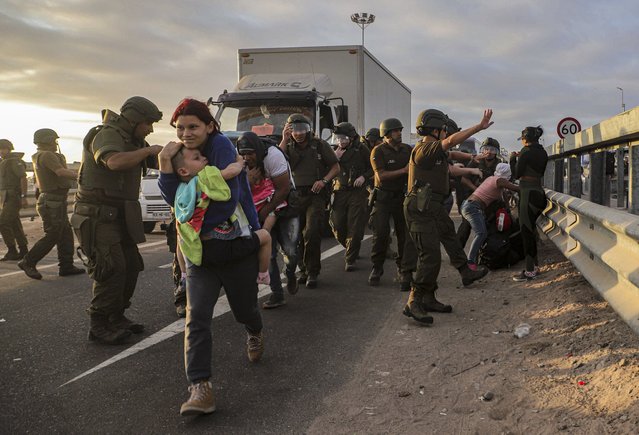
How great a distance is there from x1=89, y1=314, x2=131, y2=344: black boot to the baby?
174cm

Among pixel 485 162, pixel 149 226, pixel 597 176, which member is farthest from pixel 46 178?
pixel 597 176

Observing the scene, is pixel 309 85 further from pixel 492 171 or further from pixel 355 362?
pixel 355 362

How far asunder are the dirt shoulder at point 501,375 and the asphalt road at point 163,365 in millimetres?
250

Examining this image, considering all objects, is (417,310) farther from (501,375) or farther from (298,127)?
(298,127)

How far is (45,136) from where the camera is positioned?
7797mm

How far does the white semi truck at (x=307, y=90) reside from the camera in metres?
11.4

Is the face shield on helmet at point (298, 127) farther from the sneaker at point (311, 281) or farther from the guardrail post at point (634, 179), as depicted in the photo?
the guardrail post at point (634, 179)

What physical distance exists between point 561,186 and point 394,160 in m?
3.40

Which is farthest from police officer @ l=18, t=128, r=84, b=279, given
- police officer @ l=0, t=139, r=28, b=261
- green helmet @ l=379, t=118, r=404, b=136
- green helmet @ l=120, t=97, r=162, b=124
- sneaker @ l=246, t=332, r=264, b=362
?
sneaker @ l=246, t=332, r=264, b=362

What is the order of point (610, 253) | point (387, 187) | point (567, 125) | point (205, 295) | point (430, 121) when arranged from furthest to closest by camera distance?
point (567, 125), point (387, 187), point (430, 121), point (610, 253), point (205, 295)

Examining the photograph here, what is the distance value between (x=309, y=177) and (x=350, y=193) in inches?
48.8

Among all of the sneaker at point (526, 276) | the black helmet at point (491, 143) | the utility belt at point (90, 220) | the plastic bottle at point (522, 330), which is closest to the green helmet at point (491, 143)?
the black helmet at point (491, 143)

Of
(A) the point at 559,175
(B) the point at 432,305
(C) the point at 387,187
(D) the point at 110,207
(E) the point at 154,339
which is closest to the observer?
(D) the point at 110,207

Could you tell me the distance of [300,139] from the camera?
691 cm
